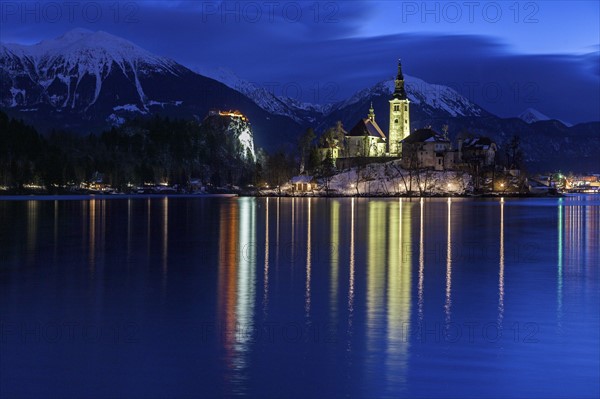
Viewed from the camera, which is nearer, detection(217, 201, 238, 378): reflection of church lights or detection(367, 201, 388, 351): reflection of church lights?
detection(217, 201, 238, 378): reflection of church lights

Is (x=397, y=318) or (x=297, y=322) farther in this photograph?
(x=397, y=318)

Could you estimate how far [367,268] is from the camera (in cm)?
3891

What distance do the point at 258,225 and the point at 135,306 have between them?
5061cm

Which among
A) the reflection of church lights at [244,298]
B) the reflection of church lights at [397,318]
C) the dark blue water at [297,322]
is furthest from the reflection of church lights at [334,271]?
the reflection of church lights at [244,298]

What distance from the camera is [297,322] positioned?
24.0 meters

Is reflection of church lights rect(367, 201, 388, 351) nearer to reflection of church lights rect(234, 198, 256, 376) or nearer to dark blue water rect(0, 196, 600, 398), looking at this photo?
dark blue water rect(0, 196, 600, 398)

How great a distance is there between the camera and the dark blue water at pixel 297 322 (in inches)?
675

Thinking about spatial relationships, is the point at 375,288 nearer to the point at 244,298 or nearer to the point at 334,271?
the point at 244,298

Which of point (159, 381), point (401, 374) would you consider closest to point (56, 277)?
point (159, 381)

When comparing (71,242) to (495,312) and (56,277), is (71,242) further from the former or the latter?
(495,312)

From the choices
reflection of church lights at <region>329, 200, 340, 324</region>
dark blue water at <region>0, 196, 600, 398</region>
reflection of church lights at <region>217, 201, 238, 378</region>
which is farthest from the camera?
reflection of church lights at <region>329, 200, 340, 324</region>

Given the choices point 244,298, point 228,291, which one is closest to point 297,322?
point 244,298

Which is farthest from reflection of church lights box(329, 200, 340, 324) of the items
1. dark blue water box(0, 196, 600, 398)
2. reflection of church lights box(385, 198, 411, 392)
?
reflection of church lights box(385, 198, 411, 392)

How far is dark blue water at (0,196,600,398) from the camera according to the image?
17.1 metres
